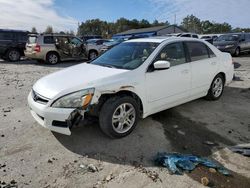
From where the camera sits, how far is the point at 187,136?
3938 millimetres

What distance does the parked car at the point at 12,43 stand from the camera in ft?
44.8

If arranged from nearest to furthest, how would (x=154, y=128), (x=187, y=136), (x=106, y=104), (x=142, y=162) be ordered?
(x=142, y=162), (x=106, y=104), (x=187, y=136), (x=154, y=128)

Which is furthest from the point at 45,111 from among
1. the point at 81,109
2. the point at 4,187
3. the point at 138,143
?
the point at 138,143

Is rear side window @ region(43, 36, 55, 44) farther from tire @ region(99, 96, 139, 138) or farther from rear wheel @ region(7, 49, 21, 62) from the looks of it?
tire @ region(99, 96, 139, 138)

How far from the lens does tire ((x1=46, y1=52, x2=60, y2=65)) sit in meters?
13.0

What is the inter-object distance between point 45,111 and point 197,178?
2.21 meters

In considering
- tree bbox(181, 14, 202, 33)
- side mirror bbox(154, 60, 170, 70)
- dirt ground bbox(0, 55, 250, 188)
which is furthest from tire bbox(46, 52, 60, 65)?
tree bbox(181, 14, 202, 33)

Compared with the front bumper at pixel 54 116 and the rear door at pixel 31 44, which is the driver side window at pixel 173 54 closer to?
the front bumper at pixel 54 116

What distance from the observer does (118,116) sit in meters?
3.71

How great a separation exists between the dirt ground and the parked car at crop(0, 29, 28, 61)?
32.9 feet

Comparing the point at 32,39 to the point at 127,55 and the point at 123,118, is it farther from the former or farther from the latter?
the point at 123,118

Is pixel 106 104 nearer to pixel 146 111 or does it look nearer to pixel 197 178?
pixel 146 111

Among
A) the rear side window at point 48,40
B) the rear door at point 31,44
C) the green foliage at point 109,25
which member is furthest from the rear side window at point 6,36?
the green foliage at point 109,25

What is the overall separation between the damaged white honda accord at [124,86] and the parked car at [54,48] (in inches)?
349
